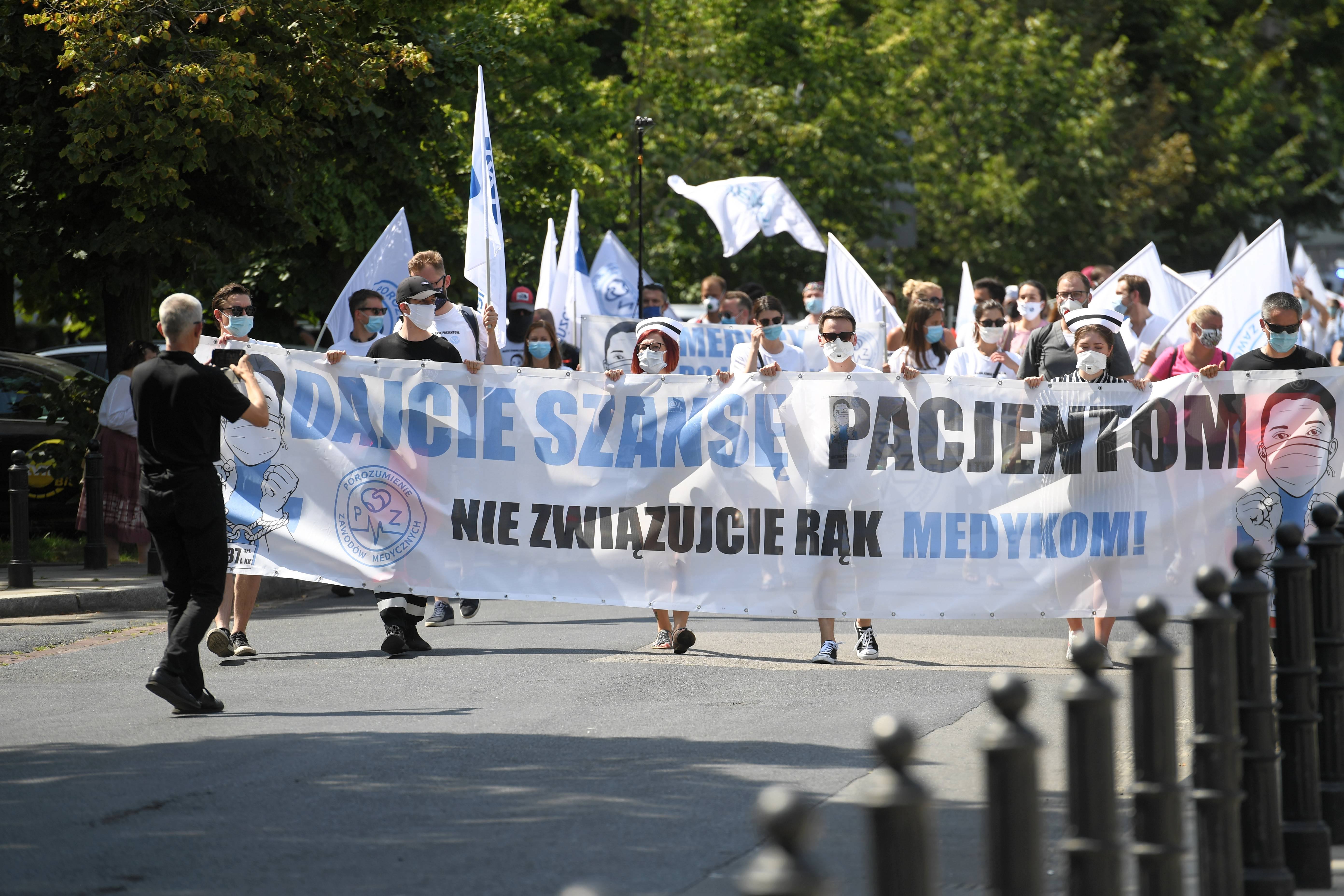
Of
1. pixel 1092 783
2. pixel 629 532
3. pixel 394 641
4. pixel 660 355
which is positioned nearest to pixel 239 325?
pixel 394 641

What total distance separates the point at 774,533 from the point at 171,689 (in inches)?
132

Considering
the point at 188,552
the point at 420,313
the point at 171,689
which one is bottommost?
the point at 171,689

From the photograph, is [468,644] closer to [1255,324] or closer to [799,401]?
[799,401]

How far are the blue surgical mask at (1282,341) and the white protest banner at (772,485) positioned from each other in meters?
0.35

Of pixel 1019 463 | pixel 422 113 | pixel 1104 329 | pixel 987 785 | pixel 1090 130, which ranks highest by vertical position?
pixel 1090 130

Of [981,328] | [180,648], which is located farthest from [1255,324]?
[180,648]

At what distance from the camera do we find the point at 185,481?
7801 mm

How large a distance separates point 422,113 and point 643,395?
965 centimetres

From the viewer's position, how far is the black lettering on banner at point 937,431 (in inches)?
361

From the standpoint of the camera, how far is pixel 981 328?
40.8 feet

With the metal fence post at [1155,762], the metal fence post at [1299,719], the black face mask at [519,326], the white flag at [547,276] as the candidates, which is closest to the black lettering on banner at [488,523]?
the metal fence post at [1299,719]

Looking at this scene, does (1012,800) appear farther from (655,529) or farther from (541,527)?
(541,527)

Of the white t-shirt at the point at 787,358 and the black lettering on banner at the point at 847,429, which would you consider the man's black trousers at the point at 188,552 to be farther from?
the white t-shirt at the point at 787,358

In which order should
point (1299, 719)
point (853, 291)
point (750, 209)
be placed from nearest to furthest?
point (1299, 719) → point (853, 291) → point (750, 209)
